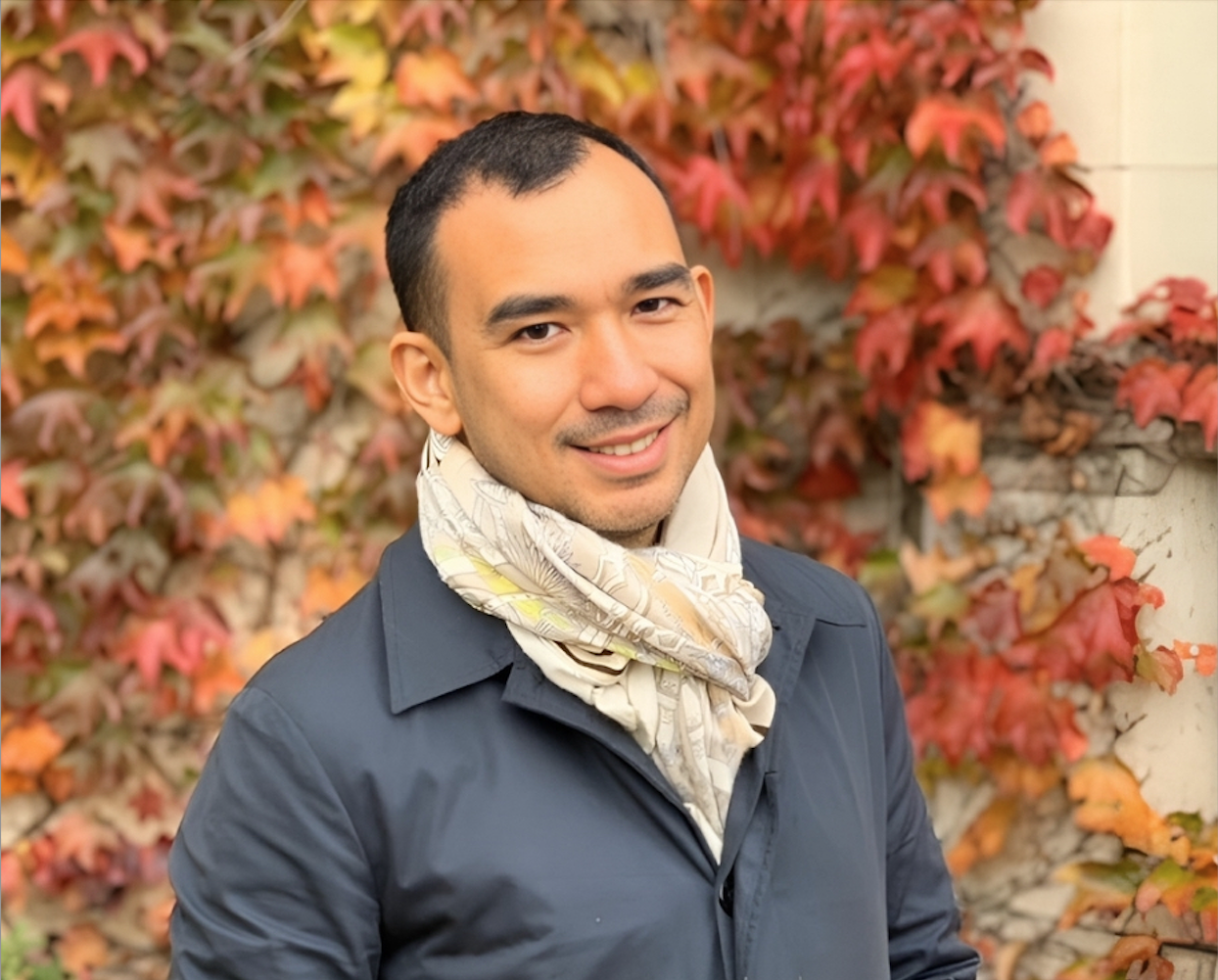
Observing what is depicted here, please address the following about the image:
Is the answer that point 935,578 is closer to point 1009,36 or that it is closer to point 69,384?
point 1009,36

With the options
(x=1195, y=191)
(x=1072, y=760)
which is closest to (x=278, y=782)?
(x=1195, y=191)

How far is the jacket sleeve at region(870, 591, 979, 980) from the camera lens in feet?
5.49

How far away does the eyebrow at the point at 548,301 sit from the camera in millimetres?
1443

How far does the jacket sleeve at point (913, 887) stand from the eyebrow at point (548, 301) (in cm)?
56

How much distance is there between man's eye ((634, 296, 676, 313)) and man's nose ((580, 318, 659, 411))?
0.04 meters

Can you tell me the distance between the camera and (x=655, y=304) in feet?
A: 4.93

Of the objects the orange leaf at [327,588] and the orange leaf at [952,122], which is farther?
the orange leaf at [327,588]

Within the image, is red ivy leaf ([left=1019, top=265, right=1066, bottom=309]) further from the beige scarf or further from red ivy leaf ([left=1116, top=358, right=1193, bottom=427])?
the beige scarf

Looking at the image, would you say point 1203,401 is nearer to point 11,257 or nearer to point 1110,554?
point 1110,554

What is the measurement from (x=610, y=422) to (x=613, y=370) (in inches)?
2.0

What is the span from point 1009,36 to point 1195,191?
3.26 feet

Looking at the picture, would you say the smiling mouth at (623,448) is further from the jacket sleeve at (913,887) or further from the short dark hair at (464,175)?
the jacket sleeve at (913,887)

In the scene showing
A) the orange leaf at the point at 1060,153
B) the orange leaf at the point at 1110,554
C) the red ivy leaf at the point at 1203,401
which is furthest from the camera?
the orange leaf at the point at 1060,153

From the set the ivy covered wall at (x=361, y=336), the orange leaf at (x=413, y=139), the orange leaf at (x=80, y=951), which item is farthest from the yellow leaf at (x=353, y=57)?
the orange leaf at (x=80, y=951)
